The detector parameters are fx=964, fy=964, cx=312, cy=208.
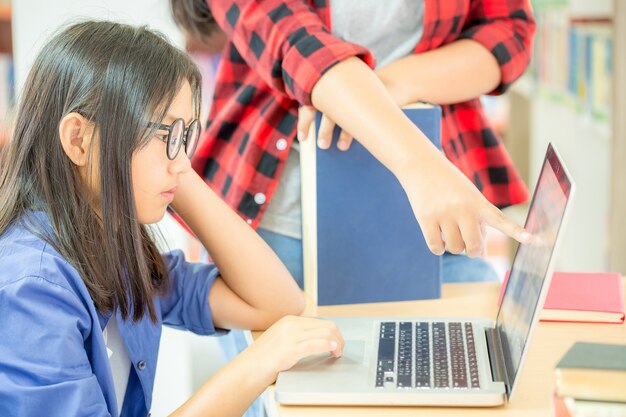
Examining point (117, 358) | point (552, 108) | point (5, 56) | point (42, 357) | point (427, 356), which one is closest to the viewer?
point (42, 357)

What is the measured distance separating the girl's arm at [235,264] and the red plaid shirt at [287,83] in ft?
0.34

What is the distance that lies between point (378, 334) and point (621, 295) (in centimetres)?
36

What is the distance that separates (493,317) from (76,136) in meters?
0.59

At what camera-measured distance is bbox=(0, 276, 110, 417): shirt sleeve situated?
928mm

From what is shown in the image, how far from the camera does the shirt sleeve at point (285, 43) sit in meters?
A: 1.23

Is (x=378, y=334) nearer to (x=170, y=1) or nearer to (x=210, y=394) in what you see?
(x=210, y=394)

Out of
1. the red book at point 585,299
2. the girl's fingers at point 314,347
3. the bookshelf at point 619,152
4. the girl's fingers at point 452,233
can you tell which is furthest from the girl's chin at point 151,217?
the bookshelf at point 619,152

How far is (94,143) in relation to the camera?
1069 mm

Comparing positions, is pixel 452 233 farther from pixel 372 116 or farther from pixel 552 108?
pixel 552 108

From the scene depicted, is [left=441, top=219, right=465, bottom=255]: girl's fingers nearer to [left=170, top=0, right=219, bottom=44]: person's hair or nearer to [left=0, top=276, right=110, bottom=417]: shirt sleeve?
[left=0, top=276, right=110, bottom=417]: shirt sleeve

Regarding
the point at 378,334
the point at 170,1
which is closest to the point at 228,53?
the point at 170,1

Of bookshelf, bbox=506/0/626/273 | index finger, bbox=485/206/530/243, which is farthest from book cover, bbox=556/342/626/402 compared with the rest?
bookshelf, bbox=506/0/626/273

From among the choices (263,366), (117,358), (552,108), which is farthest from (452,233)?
(552,108)

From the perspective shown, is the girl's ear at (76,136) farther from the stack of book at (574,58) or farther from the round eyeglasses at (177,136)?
the stack of book at (574,58)
